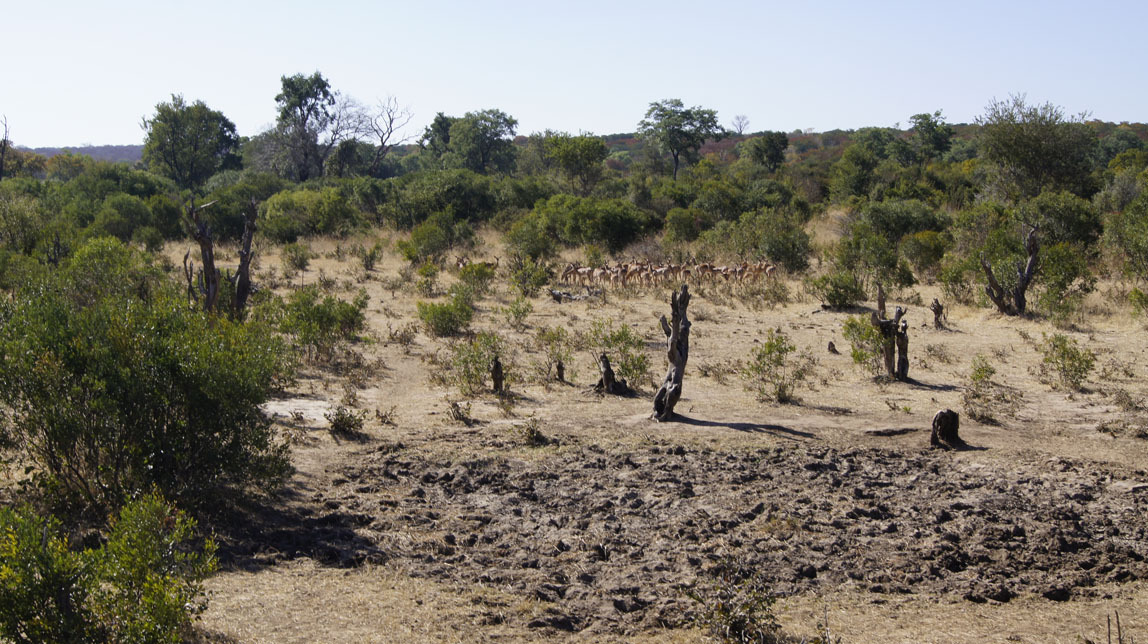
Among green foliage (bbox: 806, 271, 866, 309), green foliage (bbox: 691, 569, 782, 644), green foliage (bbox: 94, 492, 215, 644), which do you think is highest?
green foliage (bbox: 806, 271, 866, 309)

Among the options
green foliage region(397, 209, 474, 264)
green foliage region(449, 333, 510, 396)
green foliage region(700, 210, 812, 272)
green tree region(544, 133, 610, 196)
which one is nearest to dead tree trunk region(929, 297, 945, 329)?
green foliage region(700, 210, 812, 272)

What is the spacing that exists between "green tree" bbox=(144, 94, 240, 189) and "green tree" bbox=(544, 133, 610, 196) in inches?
945

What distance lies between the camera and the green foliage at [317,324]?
42.3 ft

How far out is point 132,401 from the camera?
6203 mm

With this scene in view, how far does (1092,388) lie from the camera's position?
1105cm

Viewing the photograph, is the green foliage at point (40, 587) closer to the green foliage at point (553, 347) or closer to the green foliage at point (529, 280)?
→ the green foliage at point (553, 347)

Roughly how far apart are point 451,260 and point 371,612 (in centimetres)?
2012

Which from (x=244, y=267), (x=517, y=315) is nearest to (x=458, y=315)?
(x=517, y=315)

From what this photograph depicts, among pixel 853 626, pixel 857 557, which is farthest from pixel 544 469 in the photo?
pixel 853 626

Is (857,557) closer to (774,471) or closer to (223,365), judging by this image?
(774,471)

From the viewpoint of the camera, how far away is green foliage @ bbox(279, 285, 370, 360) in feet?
42.3

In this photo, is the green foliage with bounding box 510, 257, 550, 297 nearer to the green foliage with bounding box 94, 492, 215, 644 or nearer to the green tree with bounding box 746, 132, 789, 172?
the green foliage with bounding box 94, 492, 215, 644

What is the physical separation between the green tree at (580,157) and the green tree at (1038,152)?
16.2m

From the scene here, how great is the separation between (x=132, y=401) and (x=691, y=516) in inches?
171
